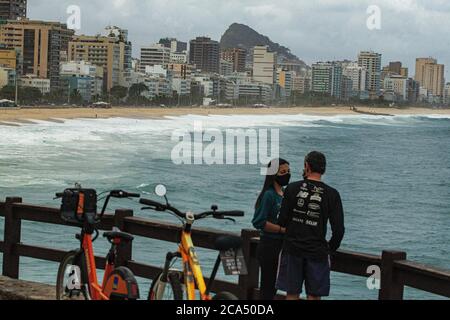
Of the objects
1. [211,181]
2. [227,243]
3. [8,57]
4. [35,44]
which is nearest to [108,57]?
[35,44]

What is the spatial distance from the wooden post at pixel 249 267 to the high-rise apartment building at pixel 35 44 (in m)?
166

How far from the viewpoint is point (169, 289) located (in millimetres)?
5559

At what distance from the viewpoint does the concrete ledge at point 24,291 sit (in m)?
7.24

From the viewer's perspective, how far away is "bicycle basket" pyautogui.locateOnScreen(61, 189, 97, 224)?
6.14m

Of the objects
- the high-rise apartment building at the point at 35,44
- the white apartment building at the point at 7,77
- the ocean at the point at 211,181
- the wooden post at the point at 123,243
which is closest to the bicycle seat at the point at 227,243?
the wooden post at the point at 123,243

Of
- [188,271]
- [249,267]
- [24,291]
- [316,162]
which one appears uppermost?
[316,162]

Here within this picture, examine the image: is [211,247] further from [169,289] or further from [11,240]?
[11,240]

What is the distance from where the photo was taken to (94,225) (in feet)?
20.2

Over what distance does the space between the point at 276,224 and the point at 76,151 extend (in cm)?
5200

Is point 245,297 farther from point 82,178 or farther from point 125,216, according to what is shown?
point 82,178

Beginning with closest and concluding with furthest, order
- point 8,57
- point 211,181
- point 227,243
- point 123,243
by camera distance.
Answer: point 227,243 → point 123,243 → point 211,181 → point 8,57

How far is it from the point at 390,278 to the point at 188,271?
1.38 m

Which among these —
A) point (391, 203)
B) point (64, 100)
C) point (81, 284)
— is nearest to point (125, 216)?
point (81, 284)

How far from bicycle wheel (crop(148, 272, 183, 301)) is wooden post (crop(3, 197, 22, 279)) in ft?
8.95
